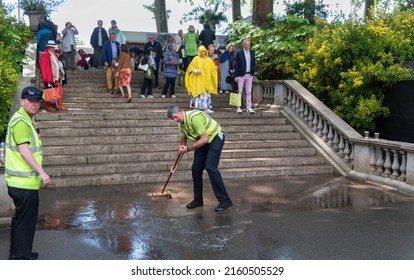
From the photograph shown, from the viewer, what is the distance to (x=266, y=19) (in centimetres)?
1636

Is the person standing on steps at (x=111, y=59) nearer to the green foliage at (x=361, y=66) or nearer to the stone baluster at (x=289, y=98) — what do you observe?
the stone baluster at (x=289, y=98)

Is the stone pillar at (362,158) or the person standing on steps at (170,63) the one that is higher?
the person standing on steps at (170,63)

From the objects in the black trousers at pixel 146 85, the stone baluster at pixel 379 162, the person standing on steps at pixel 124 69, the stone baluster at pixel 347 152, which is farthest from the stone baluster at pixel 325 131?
the person standing on steps at pixel 124 69

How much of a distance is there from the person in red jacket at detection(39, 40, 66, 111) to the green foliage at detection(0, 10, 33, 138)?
0.62m

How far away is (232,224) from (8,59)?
7.12m

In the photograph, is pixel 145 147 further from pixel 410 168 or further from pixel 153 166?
pixel 410 168

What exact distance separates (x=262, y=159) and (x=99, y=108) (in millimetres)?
4854

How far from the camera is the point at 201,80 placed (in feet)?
41.0

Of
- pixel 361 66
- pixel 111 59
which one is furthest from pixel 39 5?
pixel 361 66

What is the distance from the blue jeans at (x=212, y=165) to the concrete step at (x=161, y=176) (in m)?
1.46

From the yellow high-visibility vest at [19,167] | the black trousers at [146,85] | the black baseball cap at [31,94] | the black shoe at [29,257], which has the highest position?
the black baseball cap at [31,94]

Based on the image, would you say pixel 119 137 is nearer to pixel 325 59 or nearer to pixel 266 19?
pixel 325 59

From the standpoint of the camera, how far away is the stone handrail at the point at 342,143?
8828 millimetres

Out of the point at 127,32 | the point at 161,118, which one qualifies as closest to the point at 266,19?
the point at 161,118
